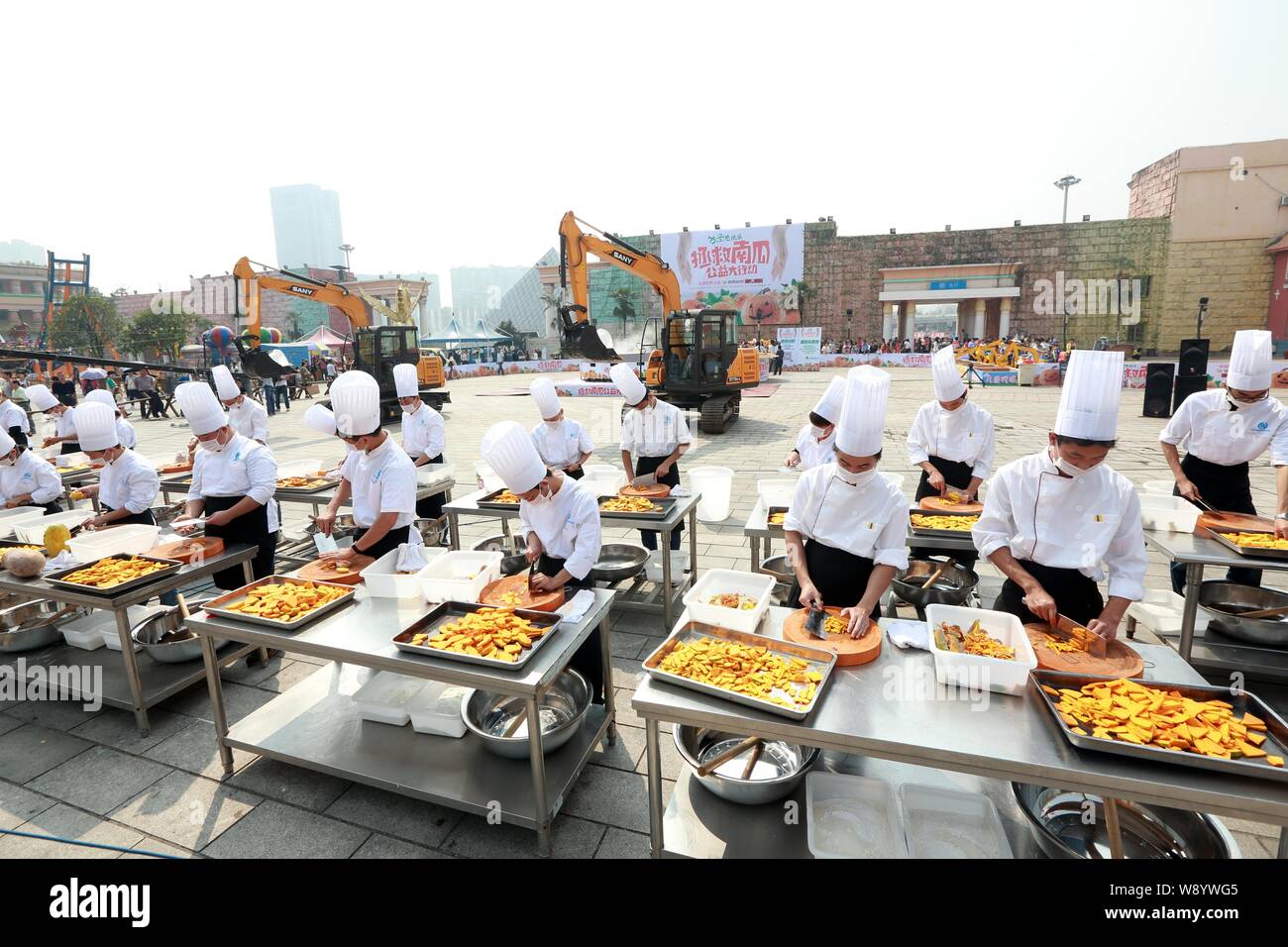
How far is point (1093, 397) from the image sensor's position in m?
2.46

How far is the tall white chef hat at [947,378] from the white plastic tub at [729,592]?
252 cm

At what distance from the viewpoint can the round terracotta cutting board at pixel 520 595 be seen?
2980 millimetres

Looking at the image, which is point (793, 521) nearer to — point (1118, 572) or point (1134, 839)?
point (1118, 572)

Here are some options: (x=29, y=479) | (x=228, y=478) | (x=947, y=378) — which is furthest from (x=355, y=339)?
(x=947, y=378)

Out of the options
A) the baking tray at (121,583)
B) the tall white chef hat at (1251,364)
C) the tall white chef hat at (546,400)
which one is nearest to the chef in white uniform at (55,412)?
the baking tray at (121,583)

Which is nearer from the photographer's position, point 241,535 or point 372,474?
point 372,474

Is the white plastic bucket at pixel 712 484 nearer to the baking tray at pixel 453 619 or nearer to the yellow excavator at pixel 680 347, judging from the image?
the baking tray at pixel 453 619

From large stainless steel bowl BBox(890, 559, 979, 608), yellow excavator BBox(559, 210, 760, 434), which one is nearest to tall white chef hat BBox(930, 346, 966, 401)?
large stainless steel bowl BBox(890, 559, 979, 608)

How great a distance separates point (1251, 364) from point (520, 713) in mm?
5135

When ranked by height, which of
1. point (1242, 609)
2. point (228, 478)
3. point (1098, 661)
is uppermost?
point (228, 478)

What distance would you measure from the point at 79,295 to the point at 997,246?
5682 cm

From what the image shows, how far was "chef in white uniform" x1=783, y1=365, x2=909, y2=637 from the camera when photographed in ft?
8.72

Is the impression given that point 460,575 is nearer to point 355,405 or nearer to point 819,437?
point 355,405
